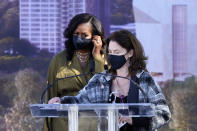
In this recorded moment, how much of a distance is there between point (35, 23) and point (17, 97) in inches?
30.4

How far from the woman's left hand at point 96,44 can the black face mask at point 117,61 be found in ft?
3.08

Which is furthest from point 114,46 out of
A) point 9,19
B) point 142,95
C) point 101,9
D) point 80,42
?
point 9,19

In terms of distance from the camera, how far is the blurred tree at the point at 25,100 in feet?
20.2

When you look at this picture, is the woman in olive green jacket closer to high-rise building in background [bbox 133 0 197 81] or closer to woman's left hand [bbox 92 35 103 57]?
woman's left hand [bbox 92 35 103 57]

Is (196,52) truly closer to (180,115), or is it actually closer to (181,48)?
(181,48)

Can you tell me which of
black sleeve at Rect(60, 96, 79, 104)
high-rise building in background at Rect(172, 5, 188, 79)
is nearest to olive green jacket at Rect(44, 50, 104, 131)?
black sleeve at Rect(60, 96, 79, 104)

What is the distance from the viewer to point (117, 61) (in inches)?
142

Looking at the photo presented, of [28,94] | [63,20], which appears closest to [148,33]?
[63,20]

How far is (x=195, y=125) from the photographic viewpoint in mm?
6121

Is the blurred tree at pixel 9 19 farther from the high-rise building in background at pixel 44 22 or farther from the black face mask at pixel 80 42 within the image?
the black face mask at pixel 80 42

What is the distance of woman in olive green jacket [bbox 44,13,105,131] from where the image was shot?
14.9ft

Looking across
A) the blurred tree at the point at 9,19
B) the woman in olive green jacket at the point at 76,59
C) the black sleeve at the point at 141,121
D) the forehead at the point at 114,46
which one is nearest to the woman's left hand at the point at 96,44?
the woman in olive green jacket at the point at 76,59

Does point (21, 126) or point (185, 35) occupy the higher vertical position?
point (185, 35)

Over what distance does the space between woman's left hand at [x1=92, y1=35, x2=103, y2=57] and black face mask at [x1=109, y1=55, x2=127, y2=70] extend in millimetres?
939
